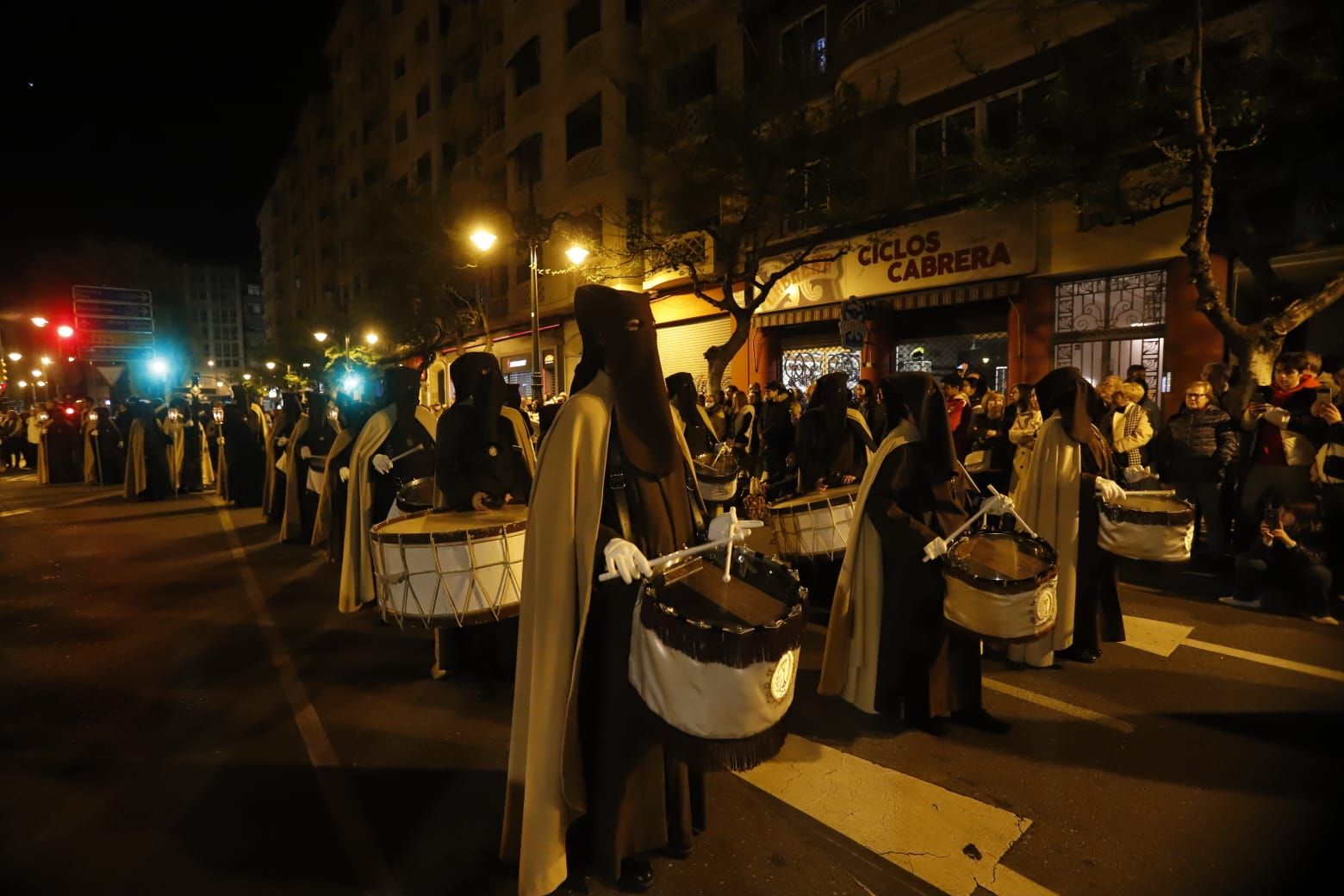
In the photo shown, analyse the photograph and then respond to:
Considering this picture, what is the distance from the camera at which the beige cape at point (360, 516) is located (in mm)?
6152

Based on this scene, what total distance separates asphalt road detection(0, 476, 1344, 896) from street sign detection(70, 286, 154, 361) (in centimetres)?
2088

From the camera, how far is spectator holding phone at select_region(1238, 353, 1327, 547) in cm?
640

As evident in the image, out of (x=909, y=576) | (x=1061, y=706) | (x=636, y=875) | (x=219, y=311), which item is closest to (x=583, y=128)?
(x=909, y=576)

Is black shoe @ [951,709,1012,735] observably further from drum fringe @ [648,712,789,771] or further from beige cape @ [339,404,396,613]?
beige cape @ [339,404,396,613]

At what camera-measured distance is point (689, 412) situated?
8250 mm

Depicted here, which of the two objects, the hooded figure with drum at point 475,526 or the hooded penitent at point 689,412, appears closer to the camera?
the hooded figure with drum at point 475,526

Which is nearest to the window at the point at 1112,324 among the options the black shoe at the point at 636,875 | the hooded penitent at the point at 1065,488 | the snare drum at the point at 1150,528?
the hooded penitent at the point at 1065,488

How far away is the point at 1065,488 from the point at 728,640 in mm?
4067

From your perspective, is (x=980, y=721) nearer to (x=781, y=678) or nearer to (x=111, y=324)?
(x=781, y=678)

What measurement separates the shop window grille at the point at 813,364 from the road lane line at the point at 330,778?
13.8 m

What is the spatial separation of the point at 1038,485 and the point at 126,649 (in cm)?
742

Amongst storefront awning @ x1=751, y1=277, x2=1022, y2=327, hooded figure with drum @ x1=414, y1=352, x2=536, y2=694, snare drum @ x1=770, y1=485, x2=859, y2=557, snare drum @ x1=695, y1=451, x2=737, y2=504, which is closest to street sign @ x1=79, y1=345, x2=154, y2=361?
storefront awning @ x1=751, y1=277, x2=1022, y2=327

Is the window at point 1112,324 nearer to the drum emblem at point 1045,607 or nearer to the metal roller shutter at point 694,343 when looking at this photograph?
the metal roller shutter at point 694,343

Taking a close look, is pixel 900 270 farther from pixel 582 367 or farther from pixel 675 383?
pixel 582 367
